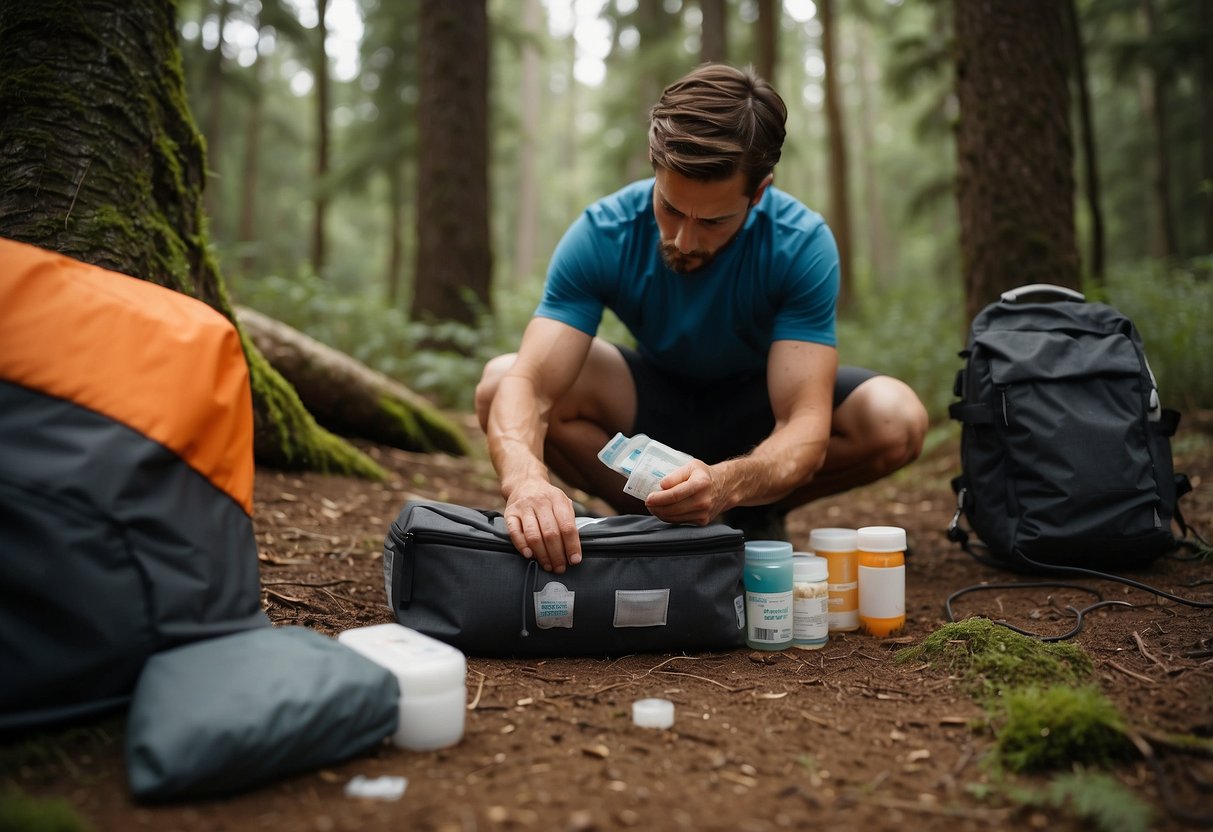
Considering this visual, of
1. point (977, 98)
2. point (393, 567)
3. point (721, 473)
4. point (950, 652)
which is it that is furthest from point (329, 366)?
point (977, 98)

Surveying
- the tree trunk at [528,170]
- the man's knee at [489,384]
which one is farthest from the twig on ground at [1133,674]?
the tree trunk at [528,170]

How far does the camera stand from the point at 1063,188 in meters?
4.51

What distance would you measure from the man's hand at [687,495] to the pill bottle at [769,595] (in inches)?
8.0

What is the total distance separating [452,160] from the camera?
8312 mm

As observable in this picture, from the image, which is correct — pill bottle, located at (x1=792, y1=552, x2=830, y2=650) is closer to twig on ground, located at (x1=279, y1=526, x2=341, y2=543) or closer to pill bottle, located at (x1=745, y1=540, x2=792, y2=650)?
pill bottle, located at (x1=745, y1=540, x2=792, y2=650)

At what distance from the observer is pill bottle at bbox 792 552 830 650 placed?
2.56 m

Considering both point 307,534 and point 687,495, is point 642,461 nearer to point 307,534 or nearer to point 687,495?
point 687,495

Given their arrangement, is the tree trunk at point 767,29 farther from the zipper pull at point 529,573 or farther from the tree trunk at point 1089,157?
the zipper pull at point 529,573

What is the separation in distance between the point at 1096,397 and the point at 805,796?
7.00ft

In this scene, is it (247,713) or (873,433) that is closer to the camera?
(247,713)

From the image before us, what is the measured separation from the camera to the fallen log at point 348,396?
441 centimetres

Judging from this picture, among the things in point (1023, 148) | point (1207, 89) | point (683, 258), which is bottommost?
point (683, 258)

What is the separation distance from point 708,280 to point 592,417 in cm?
76

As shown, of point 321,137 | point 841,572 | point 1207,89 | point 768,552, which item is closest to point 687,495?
point 768,552
